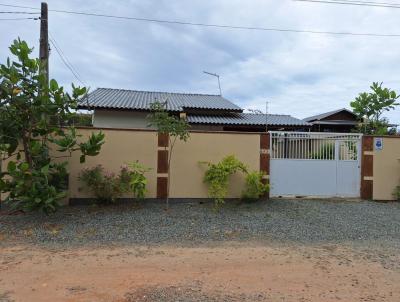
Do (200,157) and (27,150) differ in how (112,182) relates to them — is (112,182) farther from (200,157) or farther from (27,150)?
(200,157)

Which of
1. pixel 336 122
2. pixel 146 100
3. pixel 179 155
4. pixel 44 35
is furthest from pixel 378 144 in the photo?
pixel 336 122

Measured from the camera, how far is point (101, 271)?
502 centimetres

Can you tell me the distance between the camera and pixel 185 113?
17.4 meters

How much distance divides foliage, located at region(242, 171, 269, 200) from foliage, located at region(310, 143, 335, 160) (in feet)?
6.27

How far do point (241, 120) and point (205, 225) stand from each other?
10.7 m

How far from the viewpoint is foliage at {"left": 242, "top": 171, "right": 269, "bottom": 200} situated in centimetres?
947

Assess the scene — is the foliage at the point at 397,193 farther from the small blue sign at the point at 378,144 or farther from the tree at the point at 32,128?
the tree at the point at 32,128

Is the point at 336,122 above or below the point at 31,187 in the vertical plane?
above

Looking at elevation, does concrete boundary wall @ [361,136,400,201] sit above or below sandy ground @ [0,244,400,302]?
above

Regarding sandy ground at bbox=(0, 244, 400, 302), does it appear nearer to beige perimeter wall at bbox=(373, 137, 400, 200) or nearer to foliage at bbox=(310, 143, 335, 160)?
foliage at bbox=(310, 143, 335, 160)

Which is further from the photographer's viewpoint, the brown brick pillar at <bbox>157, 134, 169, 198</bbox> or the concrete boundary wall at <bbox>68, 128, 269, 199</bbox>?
the brown brick pillar at <bbox>157, 134, 169, 198</bbox>

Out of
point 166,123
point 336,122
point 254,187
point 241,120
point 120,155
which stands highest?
point 336,122

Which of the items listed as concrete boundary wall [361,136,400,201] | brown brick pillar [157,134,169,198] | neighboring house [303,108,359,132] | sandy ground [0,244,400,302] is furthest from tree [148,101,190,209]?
neighboring house [303,108,359,132]

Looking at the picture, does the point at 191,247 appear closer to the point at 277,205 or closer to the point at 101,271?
the point at 101,271
